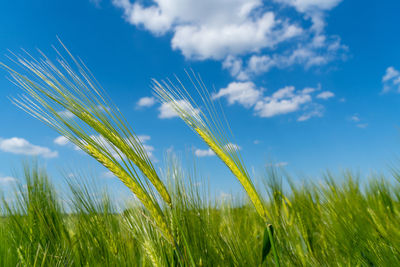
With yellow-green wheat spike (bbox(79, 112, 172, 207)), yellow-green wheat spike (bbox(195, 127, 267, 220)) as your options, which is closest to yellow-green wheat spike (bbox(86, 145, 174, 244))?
yellow-green wheat spike (bbox(79, 112, 172, 207))

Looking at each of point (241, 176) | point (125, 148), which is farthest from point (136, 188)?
point (241, 176)

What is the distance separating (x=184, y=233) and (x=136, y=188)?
40cm

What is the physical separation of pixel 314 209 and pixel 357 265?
0.63m

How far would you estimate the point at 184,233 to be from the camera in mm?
1319

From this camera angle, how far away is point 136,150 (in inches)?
42.9

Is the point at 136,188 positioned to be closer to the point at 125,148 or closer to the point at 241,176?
the point at 125,148

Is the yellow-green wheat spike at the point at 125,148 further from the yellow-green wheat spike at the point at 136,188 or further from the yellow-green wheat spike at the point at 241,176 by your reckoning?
the yellow-green wheat spike at the point at 241,176

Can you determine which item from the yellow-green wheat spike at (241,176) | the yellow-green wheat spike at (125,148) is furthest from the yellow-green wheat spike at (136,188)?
the yellow-green wheat spike at (241,176)

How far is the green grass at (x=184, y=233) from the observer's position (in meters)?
1.35

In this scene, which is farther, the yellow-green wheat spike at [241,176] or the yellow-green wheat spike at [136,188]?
the yellow-green wheat spike at [241,176]

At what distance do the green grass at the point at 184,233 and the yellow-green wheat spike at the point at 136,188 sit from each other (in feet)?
0.22

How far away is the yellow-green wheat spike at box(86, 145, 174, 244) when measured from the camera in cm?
103

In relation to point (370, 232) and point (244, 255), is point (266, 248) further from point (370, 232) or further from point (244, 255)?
point (370, 232)

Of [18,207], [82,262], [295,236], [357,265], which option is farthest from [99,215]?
[357,265]
